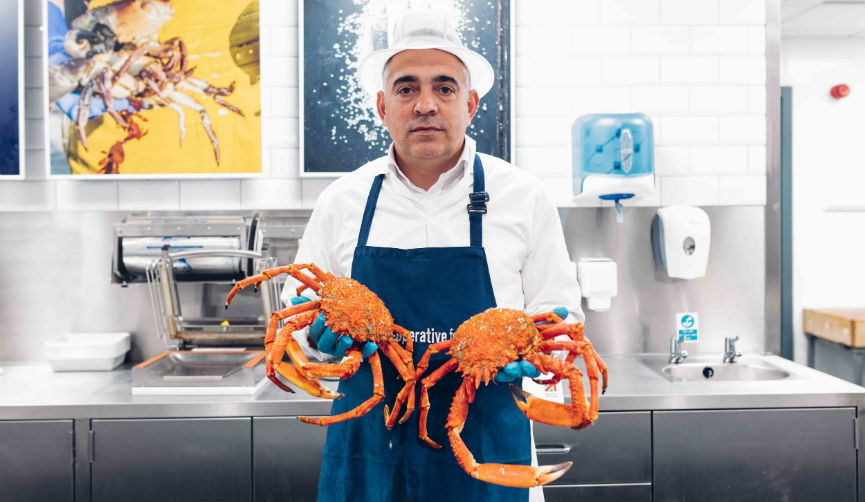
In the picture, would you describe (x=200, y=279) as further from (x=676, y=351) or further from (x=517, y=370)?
(x=676, y=351)

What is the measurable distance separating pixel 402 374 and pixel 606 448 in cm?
117

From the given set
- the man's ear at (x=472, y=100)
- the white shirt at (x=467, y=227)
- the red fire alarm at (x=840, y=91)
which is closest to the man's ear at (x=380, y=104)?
the white shirt at (x=467, y=227)

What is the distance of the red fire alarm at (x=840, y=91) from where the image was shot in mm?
4133

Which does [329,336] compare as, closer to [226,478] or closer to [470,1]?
[226,478]

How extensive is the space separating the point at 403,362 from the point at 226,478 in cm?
117

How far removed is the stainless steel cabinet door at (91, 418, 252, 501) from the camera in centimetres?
212

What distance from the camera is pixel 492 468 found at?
1251 millimetres

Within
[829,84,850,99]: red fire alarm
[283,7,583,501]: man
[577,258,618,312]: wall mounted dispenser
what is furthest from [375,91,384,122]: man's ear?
[829,84,850,99]: red fire alarm

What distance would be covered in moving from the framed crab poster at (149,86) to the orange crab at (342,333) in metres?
1.57

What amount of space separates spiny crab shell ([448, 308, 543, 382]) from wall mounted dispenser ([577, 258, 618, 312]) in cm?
138

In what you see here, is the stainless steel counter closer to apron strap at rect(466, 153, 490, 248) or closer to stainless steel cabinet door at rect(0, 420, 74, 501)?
stainless steel cabinet door at rect(0, 420, 74, 501)

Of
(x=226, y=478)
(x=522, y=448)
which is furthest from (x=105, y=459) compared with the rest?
(x=522, y=448)

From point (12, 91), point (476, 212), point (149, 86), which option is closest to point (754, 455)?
point (476, 212)

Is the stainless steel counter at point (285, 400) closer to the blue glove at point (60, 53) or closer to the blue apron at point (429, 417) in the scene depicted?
the blue apron at point (429, 417)
